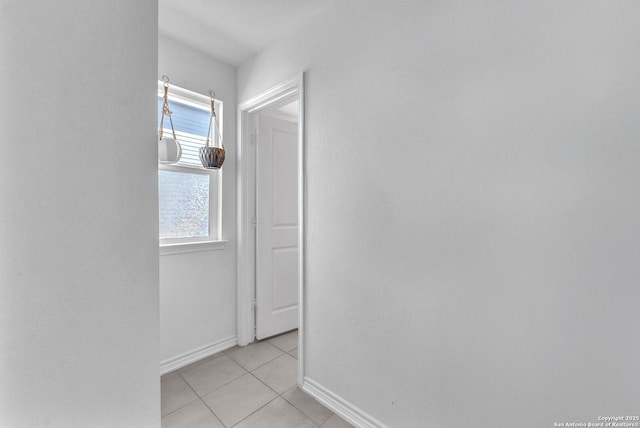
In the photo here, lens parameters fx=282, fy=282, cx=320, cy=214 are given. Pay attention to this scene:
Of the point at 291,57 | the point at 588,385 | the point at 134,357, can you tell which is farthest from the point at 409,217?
the point at 291,57

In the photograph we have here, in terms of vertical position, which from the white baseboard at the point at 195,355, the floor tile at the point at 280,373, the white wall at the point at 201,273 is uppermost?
the white wall at the point at 201,273

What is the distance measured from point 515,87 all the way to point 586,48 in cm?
21

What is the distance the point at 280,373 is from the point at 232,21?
8.04 ft

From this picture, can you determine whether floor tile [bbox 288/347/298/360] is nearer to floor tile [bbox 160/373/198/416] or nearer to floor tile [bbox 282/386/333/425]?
floor tile [bbox 282/386/333/425]

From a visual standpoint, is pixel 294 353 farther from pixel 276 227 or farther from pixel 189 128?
pixel 189 128

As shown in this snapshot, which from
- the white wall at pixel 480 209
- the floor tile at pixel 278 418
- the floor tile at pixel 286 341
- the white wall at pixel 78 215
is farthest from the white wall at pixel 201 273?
the white wall at pixel 78 215

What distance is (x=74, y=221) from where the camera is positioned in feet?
1.86

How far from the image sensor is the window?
2.10 m

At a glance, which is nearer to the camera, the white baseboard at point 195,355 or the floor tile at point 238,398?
the floor tile at point 238,398

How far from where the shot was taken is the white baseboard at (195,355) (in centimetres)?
207

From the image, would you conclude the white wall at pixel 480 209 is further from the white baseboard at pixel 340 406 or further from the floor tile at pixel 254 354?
the floor tile at pixel 254 354

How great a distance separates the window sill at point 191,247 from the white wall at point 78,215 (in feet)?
4.93

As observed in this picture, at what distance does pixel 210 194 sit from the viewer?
236 cm

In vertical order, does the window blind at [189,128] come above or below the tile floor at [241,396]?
above
